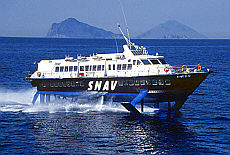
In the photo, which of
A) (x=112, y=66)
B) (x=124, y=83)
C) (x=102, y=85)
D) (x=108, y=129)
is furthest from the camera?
(x=112, y=66)

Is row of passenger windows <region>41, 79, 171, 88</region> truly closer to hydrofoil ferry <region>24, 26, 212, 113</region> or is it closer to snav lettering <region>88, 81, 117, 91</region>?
hydrofoil ferry <region>24, 26, 212, 113</region>

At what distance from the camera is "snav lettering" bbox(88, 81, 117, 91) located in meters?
45.6

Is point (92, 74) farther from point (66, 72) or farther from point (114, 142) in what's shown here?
point (114, 142)

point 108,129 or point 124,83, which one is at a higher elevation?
point 124,83

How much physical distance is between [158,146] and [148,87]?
11481 mm

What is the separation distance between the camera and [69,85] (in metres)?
47.9

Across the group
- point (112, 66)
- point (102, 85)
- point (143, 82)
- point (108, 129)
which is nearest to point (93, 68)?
point (112, 66)

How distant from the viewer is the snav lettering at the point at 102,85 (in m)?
45.6

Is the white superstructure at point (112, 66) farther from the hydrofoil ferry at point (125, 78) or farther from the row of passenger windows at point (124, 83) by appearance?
the row of passenger windows at point (124, 83)

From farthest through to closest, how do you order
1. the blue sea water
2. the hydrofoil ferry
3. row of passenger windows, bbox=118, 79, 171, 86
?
the hydrofoil ferry < row of passenger windows, bbox=118, 79, 171, 86 < the blue sea water

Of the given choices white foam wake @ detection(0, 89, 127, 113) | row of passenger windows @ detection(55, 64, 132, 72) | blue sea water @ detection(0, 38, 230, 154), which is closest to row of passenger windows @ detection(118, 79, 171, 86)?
row of passenger windows @ detection(55, 64, 132, 72)

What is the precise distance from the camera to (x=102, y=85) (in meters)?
46.0

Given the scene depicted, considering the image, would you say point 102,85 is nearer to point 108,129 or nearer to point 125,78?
point 125,78

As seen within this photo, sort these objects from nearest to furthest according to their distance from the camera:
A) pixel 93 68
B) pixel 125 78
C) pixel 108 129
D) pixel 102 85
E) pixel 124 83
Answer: pixel 108 129 → pixel 125 78 → pixel 124 83 → pixel 102 85 → pixel 93 68
